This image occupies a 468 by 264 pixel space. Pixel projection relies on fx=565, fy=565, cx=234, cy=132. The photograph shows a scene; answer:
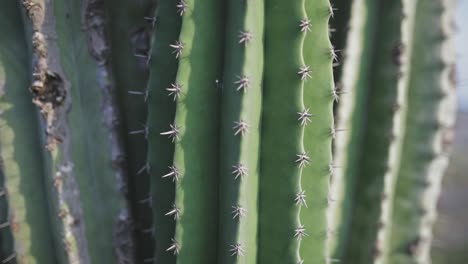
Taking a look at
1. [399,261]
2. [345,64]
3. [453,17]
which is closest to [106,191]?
[345,64]

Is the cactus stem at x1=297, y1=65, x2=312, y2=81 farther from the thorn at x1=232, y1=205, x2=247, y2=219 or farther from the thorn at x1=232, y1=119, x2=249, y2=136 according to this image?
the thorn at x1=232, y1=205, x2=247, y2=219

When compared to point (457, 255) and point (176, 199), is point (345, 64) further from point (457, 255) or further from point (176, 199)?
point (457, 255)

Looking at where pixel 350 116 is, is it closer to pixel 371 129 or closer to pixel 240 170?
pixel 371 129

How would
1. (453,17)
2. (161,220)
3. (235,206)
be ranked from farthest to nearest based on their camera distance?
(453,17), (161,220), (235,206)

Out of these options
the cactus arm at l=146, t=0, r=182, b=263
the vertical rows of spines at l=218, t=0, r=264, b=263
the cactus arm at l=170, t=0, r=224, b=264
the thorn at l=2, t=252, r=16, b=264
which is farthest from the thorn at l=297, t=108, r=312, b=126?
the thorn at l=2, t=252, r=16, b=264

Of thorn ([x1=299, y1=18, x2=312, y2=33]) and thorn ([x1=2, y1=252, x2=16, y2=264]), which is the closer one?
thorn ([x1=299, y1=18, x2=312, y2=33])

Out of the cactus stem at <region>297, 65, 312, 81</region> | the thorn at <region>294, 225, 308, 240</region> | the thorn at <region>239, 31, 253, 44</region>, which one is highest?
the thorn at <region>239, 31, 253, 44</region>

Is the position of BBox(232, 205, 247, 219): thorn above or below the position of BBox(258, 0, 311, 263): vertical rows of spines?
below
